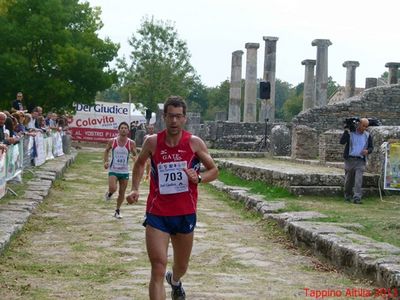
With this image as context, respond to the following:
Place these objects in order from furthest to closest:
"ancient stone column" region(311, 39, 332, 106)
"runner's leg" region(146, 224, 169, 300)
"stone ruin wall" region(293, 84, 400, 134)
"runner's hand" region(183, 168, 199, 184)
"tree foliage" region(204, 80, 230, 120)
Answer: "tree foliage" region(204, 80, 230, 120)
"ancient stone column" region(311, 39, 332, 106)
"stone ruin wall" region(293, 84, 400, 134)
"runner's hand" region(183, 168, 199, 184)
"runner's leg" region(146, 224, 169, 300)

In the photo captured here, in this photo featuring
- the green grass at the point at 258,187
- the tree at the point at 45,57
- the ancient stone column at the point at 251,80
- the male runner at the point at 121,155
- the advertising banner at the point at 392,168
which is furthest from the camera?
the ancient stone column at the point at 251,80

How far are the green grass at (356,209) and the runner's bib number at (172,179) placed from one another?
4.13 metres

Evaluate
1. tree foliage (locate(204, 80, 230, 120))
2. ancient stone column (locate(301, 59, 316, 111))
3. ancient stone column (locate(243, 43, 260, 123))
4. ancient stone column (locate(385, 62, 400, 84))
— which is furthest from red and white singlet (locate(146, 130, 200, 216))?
tree foliage (locate(204, 80, 230, 120))

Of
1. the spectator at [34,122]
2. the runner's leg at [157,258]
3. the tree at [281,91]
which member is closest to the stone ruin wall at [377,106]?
the spectator at [34,122]

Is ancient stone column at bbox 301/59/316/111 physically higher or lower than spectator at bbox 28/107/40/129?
higher

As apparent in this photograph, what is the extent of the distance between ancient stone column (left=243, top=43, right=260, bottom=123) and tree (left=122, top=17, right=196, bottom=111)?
7.73 meters

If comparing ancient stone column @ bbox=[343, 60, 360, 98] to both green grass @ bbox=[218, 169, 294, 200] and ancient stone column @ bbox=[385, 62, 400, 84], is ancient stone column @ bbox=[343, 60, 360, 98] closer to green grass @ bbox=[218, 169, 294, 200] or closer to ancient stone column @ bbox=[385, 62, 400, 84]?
ancient stone column @ bbox=[385, 62, 400, 84]

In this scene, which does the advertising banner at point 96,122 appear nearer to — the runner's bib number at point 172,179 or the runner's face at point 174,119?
the runner's face at point 174,119

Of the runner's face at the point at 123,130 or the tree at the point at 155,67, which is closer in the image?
the runner's face at the point at 123,130

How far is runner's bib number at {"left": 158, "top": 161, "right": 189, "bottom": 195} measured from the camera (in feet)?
21.1

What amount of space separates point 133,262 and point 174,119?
2883 mm

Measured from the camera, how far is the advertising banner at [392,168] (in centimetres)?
1529

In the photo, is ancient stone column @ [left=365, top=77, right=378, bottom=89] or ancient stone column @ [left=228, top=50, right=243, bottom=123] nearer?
ancient stone column @ [left=228, top=50, right=243, bottom=123]

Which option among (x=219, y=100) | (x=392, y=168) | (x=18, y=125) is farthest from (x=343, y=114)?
(x=219, y=100)
